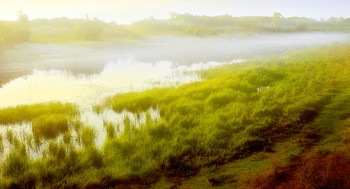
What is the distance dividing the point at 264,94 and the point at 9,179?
13.9 metres

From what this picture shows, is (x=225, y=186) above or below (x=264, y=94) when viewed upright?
below

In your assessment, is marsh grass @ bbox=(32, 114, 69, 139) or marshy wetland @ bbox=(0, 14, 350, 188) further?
marsh grass @ bbox=(32, 114, 69, 139)

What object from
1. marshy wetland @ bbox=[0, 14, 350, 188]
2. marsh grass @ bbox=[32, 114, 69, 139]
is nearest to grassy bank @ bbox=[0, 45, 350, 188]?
marshy wetland @ bbox=[0, 14, 350, 188]

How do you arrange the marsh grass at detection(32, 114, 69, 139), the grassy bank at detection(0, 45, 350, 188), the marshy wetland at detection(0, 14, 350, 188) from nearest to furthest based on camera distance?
the grassy bank at detection(0, 45, 350, 188), the marshy wetland at detection(0, 14, 350, 188), the marsh grass at detection(32, 114, 69, 139)

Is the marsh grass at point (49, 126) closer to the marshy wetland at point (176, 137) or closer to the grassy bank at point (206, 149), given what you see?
the marshy wetland at point (176, 137)

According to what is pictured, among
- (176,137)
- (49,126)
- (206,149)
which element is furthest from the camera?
(49,126)

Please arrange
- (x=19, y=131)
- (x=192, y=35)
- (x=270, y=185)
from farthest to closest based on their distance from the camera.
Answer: (x=192, y=35), (x=19, y=131), (x=270, y=185)

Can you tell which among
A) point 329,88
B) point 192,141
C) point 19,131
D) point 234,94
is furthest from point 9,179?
point 329,88

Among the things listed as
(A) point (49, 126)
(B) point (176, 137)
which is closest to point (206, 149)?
(B) point (176, 137)

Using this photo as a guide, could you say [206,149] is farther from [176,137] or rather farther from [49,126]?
[49,126]

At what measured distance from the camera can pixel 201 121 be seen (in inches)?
412

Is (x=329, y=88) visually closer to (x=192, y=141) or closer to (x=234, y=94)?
(x=234, y=94)

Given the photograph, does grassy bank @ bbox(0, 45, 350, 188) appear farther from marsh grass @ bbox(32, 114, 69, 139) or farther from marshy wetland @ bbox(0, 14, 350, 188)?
marsh grass @ bbox(32, 114, 69, 139)

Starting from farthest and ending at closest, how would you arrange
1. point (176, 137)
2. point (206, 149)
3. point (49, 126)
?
1. point (49, 126)
2. point (176, 137)
3. point (206, 149)
